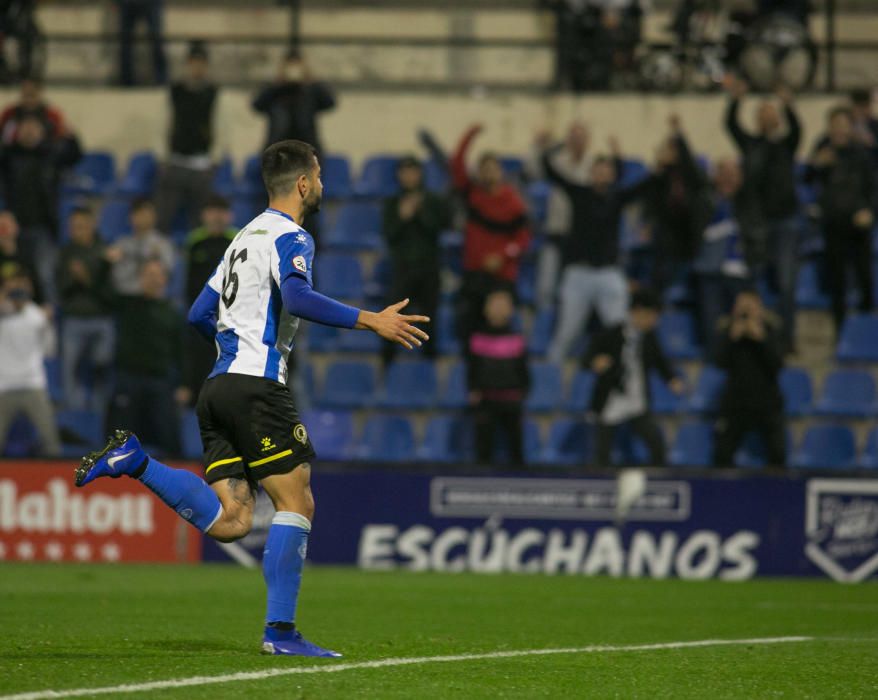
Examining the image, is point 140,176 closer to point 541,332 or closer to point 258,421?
point 541,332

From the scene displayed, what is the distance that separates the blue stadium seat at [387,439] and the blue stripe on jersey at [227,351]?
9.20 metres

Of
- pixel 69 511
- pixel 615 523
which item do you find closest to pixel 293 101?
pixel 69 511

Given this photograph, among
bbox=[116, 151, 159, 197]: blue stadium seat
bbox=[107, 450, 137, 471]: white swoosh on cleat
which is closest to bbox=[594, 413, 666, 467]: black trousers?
bbox=[116, 151, 159, 197]: blue stadium seat

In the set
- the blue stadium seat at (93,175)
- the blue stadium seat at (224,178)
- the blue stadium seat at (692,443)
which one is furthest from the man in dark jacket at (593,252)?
the blue stadium seat at (93,175)

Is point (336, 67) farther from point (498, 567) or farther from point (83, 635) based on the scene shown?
point (83, 635)

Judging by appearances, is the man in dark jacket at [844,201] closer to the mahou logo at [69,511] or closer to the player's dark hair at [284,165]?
the mahou logo at [69,511]

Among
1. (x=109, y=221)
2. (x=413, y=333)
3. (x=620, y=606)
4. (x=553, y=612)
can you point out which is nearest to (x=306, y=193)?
(x=413, y=333)

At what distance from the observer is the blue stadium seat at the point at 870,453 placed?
1589 cm

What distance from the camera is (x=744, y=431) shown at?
15117 millimetres

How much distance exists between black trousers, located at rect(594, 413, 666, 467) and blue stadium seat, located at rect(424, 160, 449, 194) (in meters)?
4.18

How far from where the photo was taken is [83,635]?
24.6 feet

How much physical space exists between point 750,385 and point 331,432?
4.16 meters

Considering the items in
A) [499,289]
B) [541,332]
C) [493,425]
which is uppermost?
[499,289]

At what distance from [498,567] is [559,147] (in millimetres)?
5013
